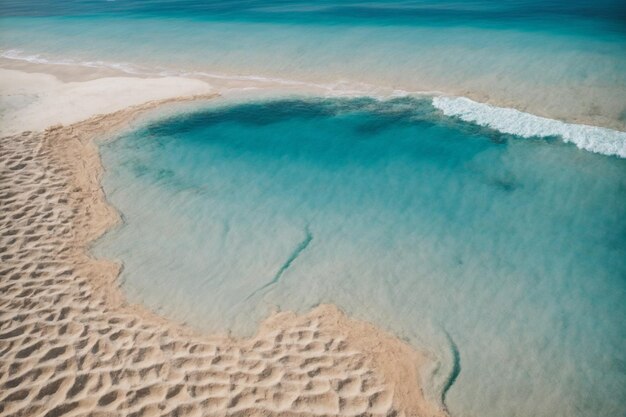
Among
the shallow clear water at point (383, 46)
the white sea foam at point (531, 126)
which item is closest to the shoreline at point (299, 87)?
the shallow clear water at point (383, 46)

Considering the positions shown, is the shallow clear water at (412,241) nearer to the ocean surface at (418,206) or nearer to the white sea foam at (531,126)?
the ocean surface at (418,206)

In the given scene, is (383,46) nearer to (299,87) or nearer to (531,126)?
(299,87)

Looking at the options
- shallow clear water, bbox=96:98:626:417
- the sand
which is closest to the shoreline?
shallow clear water, bbox=96:98:626:417

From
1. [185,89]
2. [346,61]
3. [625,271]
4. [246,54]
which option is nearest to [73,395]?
[625,271]

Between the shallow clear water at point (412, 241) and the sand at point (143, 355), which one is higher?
the shallow clear water at point (412, 241)

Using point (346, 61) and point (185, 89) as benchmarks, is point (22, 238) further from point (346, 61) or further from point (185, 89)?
point (346, 61)

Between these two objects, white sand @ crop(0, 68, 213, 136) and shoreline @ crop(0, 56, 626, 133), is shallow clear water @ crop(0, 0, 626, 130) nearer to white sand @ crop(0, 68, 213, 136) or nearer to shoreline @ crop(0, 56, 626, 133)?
shoreline @ crop(0, 56, 626, 133)
